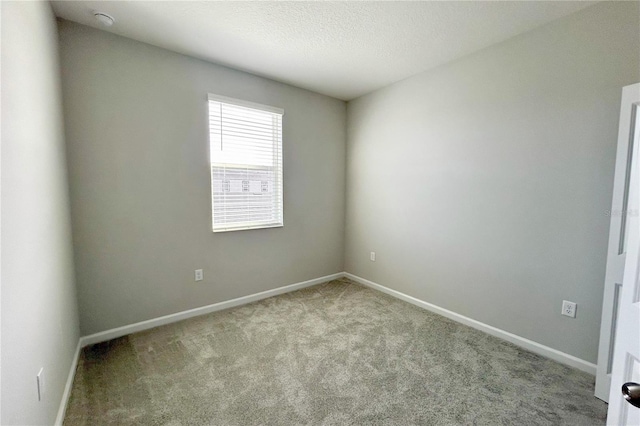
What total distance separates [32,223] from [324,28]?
2.26 metres

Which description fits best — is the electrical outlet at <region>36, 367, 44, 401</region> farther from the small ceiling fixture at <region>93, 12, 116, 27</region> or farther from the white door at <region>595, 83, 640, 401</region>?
the white door at <region>595, 83, 640, 401</region>

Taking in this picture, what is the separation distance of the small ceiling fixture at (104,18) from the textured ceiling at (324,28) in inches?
1.9

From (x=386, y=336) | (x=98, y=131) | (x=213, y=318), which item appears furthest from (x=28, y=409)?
(x=386, y=336)

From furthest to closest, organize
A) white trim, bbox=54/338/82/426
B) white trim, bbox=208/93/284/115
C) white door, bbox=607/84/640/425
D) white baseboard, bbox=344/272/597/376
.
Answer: white trim, bbox=208/93/284/115 → white baseboard, bbox=344/272/597/376 → white trim, bbox=54/338/82/426 → white door, bbox=607/84/640/425

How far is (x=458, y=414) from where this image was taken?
5.27 feet

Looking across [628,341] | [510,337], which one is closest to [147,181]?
[628,341]

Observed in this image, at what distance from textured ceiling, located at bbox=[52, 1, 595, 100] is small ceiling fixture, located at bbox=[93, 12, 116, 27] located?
0.16 ft

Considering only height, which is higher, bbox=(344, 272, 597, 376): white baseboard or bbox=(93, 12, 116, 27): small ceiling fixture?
bbox=(93, 12, 116, 27): small ceiling fixture

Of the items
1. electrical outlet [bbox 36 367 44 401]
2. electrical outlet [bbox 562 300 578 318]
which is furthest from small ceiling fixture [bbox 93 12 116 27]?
electrical outlet [bbox 562 300 578 318]

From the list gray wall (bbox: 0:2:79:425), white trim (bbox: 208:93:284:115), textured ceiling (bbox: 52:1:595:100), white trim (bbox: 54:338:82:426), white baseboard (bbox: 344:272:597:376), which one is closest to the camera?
gray wall (bbox: 0:2:79:425)

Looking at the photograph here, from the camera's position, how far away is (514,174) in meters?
2.34

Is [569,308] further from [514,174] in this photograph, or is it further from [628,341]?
[628,341]

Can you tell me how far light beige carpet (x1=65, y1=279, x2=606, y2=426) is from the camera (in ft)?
5.23

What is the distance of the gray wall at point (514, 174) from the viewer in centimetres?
193
